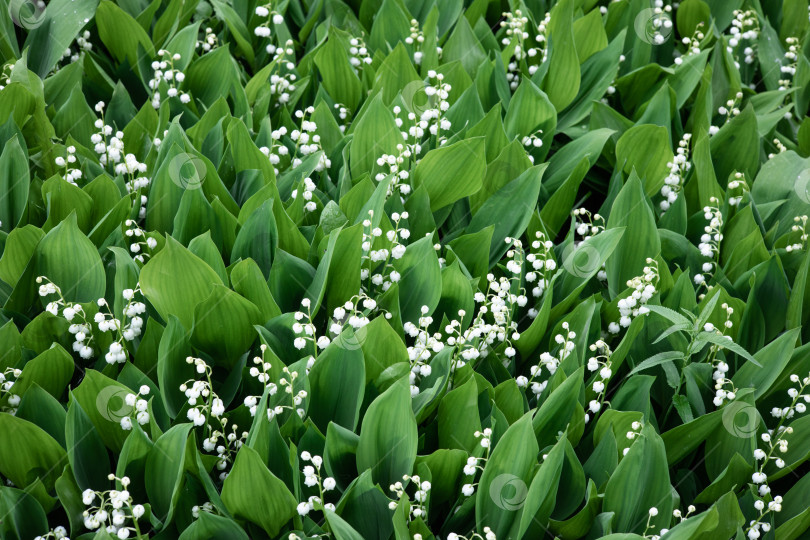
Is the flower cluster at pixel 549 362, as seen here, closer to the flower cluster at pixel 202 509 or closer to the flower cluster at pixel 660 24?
the flower cluster at pixel 202 509

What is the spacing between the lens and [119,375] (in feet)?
5.03

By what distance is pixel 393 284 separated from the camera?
1.64m

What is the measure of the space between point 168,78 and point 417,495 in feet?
4.54

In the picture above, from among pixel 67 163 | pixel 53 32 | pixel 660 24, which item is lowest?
pixel 67 163

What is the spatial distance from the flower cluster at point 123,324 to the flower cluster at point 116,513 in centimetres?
27

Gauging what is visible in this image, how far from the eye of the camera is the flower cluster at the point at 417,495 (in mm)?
1300

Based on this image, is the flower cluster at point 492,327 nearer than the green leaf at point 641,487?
No

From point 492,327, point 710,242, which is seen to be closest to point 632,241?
point 710,242

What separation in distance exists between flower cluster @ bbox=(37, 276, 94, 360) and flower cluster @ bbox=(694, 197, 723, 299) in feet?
4.34

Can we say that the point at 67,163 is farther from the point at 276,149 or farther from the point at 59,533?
the point at 59,533

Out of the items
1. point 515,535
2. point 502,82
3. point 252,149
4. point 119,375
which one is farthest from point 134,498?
point 502,82

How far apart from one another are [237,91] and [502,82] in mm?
742

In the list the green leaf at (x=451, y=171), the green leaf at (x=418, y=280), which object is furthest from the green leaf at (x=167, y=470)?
the green leaf at (x=451, y=171)

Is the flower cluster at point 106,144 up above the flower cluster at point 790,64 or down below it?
below
